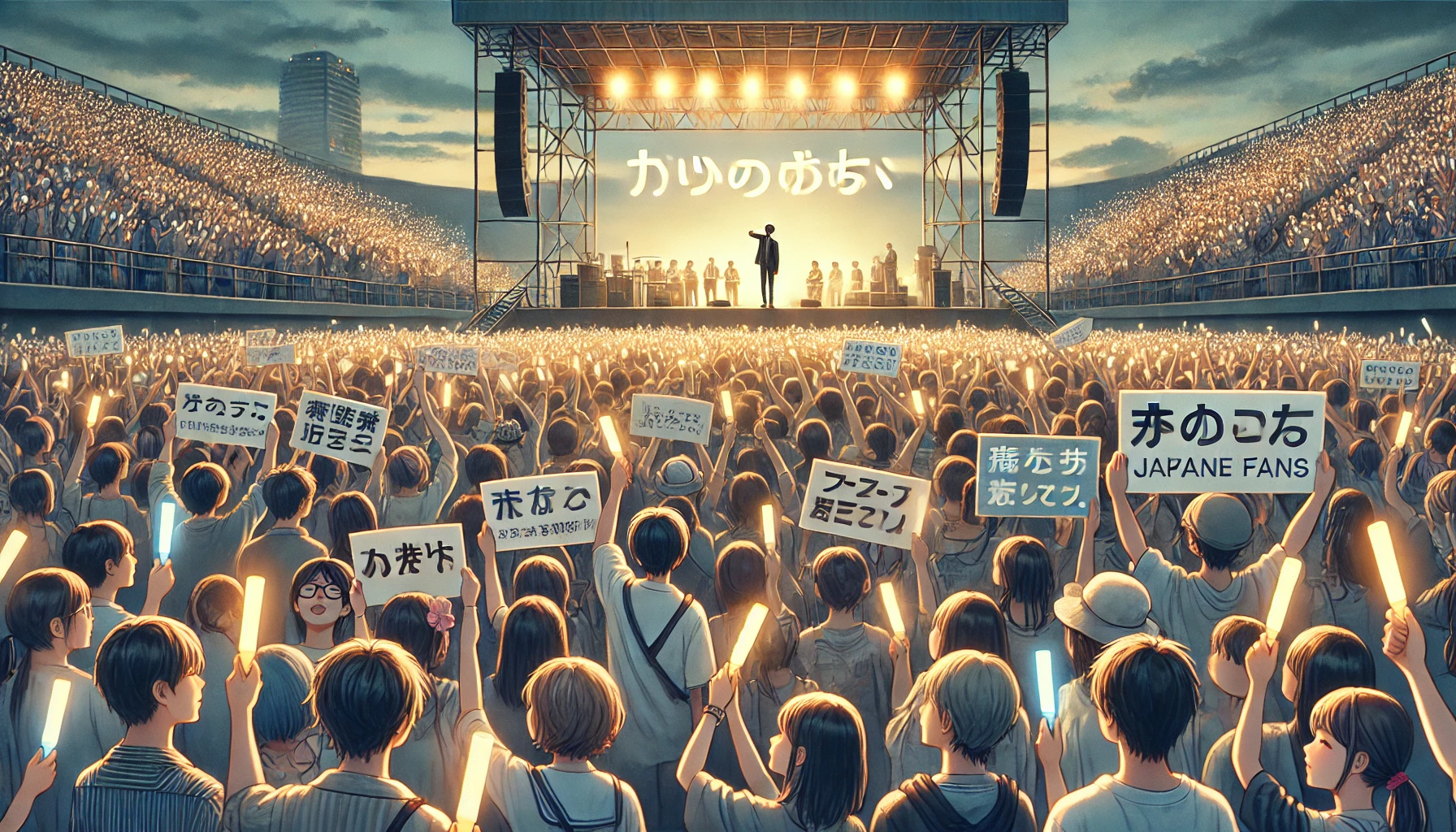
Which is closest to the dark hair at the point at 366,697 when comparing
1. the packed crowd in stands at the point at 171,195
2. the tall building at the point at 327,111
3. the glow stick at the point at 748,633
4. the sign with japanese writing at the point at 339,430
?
the glow stick at the point at 748,633

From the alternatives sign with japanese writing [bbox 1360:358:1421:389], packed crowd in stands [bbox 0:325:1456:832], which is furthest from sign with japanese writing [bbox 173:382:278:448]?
sign with japanese writing [bbox 1360:358:1421:389]

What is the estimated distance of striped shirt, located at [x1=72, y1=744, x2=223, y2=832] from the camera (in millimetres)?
2410

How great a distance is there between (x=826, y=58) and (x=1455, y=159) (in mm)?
13088

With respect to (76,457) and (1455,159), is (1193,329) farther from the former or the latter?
(76,457)

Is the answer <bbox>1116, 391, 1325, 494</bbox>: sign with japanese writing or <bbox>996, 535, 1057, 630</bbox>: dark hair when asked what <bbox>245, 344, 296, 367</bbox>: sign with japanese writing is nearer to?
<bbox>1116, 391, 1325, 494</bbox>: sign with japanese writing

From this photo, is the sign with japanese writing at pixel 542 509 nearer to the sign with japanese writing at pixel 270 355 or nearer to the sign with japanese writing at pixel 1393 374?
the sign with japanese writing at pixel 270 355

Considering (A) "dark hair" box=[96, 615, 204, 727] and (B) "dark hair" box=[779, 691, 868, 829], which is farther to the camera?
(A) "dark hair" box=[96, 615, 204, 727]

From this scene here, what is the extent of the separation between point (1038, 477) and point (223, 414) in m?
3.90

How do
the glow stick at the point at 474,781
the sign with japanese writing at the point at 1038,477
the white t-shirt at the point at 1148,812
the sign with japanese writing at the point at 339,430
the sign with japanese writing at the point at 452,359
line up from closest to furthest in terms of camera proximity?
the glow stick at the point at 474,781
the white t-shirt at the point at 1148,812
the sign with japanese writing at the point at 1038,477
the sign with japanese writing at the point at 339,430
the sign with japanese writing at the point at 452,359

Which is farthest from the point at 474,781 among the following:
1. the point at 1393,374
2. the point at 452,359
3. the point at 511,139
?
the point at 511,139

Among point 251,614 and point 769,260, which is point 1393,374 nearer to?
point 251,614

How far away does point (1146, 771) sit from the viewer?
229 centimetres

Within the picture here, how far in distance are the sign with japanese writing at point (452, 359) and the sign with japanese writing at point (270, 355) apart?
1219 millimetres

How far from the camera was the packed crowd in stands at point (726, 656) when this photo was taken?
2.36 metres
